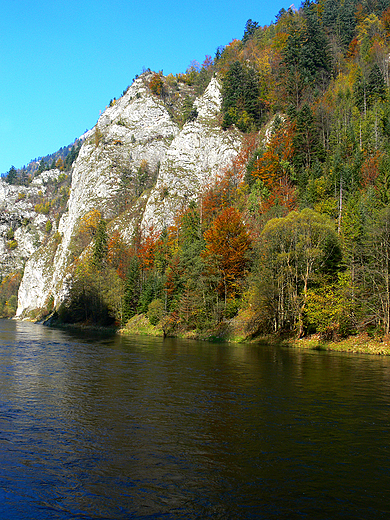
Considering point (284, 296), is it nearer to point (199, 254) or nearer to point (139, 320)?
point (199, 254)

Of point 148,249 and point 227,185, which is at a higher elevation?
point 227,185

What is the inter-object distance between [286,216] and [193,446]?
42183mm

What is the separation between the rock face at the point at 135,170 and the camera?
109 m

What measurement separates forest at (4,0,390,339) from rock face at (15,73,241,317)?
212 inches

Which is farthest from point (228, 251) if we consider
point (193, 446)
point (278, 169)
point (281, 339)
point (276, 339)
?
point (193, 446)

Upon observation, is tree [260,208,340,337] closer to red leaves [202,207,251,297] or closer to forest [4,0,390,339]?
forest [4,0,390,339]

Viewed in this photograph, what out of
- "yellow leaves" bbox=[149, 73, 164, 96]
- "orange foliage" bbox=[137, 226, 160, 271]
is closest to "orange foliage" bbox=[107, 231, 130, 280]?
"orange foliage" bbox=[137, 226, 160, 271]

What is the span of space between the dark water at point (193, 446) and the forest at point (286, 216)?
74.7 feet

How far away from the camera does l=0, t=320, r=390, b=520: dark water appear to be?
337 inches

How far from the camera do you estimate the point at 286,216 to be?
50375mm

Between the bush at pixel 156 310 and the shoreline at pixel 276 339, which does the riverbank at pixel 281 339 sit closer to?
the shoreline at pixel 276 339

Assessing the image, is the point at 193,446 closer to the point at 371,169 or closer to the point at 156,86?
the point at 371,169

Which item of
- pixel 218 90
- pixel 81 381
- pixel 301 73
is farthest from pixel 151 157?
pixel 81 381

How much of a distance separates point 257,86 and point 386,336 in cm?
9502
